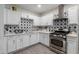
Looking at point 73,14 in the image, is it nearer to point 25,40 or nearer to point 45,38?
point 45,38

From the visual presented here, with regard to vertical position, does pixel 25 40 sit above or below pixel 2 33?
below

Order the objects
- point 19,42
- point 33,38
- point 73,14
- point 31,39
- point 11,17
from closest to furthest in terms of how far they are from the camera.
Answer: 1. point 73,14
2. point 11,17
3. point 19,42
4. point 31,39
5. point 33,38

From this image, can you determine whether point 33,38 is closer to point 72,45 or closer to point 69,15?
point 72,45

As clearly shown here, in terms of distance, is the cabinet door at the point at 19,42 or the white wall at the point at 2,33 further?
the cabinet door at the point at 19,42

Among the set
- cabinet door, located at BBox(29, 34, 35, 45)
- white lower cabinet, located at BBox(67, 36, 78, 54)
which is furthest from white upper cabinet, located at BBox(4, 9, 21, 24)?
white lower cabinet, located at BBox(67, 36, 78, 54)

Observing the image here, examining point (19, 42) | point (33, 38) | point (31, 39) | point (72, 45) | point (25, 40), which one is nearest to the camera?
point (72, 45)

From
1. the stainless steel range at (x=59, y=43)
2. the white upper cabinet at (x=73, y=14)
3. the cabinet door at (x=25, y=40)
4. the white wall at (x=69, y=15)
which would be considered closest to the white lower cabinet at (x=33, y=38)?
the cabinet door at (x=25, y=40)

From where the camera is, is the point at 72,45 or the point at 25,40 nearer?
the point at 72,45

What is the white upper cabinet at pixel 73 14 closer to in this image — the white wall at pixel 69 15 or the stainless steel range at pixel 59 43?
the white wall at pixel 69 15

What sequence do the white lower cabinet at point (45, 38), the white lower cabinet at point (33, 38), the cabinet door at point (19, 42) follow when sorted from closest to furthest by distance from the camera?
the cabinet door at point (19, 42) → the white lower cabinet at point (45, 38) → the white lower cabinet at point (33, 38)

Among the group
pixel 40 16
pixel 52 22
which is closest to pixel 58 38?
pixel 52 22

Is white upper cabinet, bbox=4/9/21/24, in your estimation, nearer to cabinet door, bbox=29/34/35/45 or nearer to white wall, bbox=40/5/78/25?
cabinet door, bbox=29/34/35/45

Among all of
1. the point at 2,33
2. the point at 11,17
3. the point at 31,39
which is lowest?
the point at 31,39

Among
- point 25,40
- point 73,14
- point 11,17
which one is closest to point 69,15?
point 73,14
